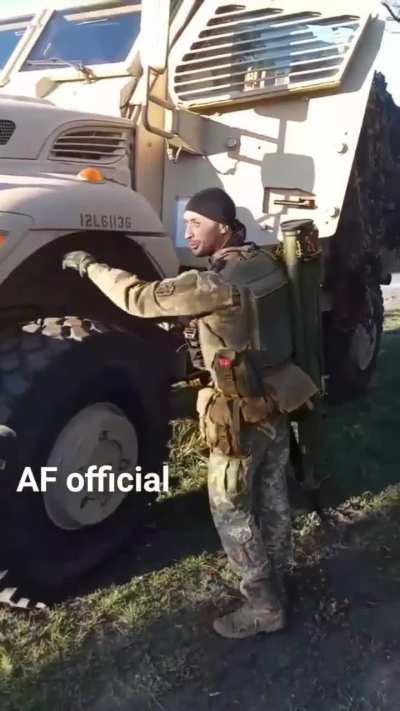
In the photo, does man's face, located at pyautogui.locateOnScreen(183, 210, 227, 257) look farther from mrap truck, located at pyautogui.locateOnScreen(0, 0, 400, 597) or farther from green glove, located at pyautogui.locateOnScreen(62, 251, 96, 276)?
mrap truck, located at pyautogui.locateOnScreen(0, 0, 400, 597)

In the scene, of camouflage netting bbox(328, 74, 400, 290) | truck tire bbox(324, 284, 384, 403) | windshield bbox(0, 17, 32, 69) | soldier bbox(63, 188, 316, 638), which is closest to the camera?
soldier bbox(63, 188, 316, 638)

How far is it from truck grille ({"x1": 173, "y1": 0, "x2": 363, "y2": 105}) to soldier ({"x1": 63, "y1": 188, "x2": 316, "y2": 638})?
1407mm

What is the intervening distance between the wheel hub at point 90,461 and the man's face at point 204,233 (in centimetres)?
76

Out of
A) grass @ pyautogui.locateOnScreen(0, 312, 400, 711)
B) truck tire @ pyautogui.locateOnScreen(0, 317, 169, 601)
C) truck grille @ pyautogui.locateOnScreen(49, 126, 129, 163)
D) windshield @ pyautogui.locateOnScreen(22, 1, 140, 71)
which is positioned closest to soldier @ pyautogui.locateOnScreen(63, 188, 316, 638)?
grass @ pyautogui.locateOnScreen(0, 312, 400, 711)

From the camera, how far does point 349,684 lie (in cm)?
275

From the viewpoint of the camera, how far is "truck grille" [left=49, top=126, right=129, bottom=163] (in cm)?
370

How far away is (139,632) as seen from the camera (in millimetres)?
3051

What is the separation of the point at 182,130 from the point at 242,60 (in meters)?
0.44

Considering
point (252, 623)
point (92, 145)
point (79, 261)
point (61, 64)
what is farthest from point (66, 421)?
point (61, 64)

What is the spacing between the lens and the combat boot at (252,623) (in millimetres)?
3031

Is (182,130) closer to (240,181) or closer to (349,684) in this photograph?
(240,181)

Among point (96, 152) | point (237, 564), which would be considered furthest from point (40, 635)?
point (96, 152)

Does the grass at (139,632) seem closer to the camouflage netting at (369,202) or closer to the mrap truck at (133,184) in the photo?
the mrap truck at (133,184)

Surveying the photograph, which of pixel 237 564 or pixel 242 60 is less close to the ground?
pixel 242 60
